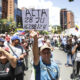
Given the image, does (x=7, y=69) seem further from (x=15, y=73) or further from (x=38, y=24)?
(x=38, y=24)

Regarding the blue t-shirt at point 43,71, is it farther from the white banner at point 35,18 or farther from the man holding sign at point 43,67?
the white banner at point 35,18

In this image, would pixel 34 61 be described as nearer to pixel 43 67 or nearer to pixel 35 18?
pixel 43 67

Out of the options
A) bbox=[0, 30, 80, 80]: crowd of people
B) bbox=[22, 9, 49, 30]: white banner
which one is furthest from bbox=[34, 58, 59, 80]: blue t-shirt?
bbox=[22, 9, 49, 30]: white banner

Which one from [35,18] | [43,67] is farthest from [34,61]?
[35,18]

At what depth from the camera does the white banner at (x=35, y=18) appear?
5020 millimetres

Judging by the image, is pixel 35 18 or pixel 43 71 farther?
pixel 35 18

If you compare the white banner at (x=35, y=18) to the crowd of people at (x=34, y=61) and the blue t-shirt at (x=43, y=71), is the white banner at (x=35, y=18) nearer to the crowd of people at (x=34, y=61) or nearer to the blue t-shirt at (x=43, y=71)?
the crowd of people at (x=34, y=61)

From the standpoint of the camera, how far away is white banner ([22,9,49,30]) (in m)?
5.02

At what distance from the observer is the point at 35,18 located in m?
5.05

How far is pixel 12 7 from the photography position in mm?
122250

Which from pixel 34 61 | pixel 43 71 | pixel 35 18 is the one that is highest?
pixel 35 18

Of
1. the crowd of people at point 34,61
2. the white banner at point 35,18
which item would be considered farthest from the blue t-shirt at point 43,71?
the white banner at point 35,18

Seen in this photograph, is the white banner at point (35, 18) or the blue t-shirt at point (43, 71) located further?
the white banner at point (35, 18)

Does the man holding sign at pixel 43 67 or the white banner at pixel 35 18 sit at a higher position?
the white banner at pixel 35 18
